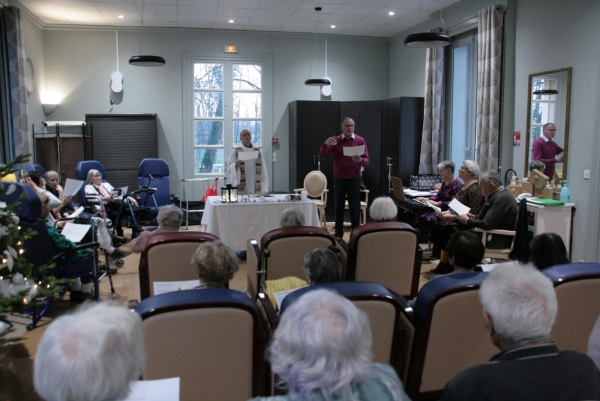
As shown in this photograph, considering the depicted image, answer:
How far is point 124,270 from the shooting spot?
5.54 m

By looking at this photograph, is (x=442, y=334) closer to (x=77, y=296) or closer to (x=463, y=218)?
(x=463, y=218)

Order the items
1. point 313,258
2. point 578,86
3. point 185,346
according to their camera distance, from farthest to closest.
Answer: point 578,86 → point 313,258 → point 185,346

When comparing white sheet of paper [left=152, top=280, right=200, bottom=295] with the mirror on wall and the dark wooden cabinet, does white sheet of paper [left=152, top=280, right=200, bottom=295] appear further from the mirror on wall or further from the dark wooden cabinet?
the dark wooden cabinet

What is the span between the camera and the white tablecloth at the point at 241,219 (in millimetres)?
5406

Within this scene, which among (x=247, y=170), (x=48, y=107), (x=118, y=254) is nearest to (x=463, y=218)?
(x=247, y=170)

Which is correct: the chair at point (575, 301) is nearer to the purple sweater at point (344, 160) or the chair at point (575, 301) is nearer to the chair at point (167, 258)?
the chair at point (167, 258)

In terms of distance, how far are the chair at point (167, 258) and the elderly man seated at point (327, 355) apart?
205 centimetres

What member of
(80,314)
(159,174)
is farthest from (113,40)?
(80,314)

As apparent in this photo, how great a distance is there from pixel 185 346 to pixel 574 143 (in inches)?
198

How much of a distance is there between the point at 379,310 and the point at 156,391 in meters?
0.92

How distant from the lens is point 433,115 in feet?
25.8

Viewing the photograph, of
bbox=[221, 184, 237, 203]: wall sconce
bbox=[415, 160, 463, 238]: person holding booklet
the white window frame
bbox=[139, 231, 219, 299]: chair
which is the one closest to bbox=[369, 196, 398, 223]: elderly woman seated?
bbox=[139, 231, 219, 299]: chair

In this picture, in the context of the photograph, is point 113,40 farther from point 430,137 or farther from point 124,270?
point 430,137

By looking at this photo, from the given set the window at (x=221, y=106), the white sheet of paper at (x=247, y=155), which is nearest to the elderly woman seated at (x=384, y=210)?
the white sheet of paper at (x=247, y=155)
